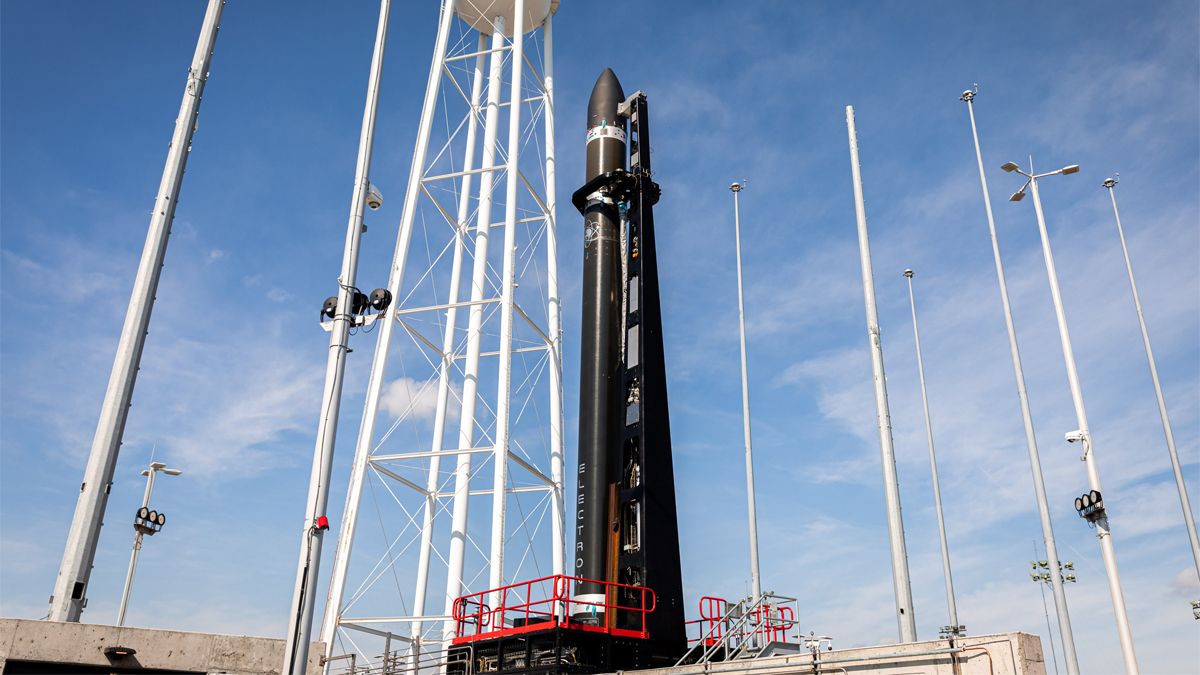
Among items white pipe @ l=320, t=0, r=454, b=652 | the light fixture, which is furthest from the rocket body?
the light fixture

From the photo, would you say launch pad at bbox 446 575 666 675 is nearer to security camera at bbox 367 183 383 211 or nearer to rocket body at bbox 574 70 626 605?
rocket body at bbox 574 70 626 605

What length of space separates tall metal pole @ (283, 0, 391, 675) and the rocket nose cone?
975cm

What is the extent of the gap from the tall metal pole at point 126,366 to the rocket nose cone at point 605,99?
11.3 meters

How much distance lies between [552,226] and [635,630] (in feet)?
39.3

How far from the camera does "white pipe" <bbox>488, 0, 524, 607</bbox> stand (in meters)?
21.0

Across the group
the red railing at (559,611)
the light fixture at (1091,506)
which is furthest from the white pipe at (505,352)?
the light fixture at (1091,506)

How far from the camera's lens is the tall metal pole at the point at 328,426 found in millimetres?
11539

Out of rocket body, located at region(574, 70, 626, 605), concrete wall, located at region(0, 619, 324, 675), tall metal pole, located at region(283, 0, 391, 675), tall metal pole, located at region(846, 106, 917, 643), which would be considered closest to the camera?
tall metal pole, located at region(283, 0, 391, 675)

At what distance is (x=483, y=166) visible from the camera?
2589 cm

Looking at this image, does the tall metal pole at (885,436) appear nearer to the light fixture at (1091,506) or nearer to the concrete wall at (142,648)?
the light fixture at (1091,506)

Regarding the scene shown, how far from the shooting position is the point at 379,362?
23.0 m

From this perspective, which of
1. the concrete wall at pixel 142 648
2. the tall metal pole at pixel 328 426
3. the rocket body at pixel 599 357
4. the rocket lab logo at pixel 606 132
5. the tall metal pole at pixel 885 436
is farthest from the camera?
the rocket lab logo at pixel 606 132

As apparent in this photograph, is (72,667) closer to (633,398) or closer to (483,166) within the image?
(633,398)

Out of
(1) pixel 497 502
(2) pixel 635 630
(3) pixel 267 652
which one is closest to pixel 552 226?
(1) pixel 497 502
